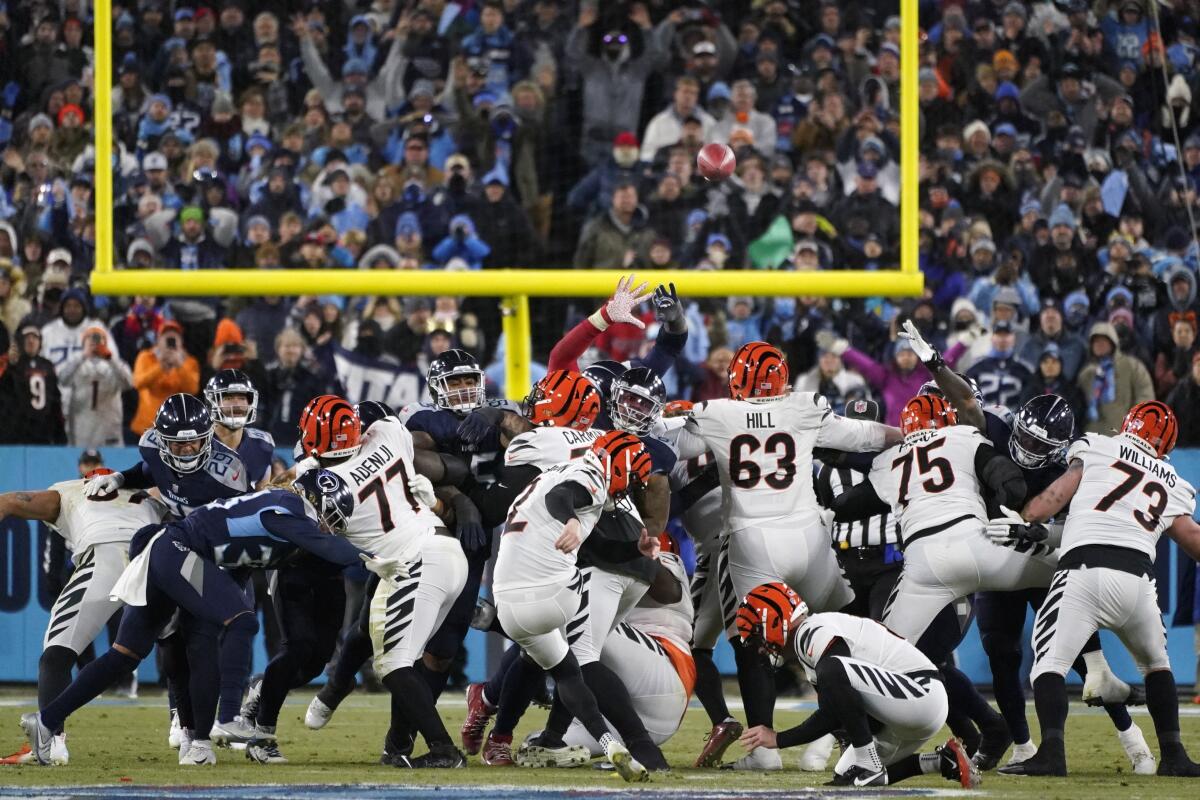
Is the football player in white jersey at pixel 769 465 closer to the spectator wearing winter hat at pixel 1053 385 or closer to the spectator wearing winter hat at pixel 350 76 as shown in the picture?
the spectator wearing winter hat at pixel 1053 385

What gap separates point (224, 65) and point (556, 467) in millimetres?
8209

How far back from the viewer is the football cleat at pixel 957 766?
22.9ft

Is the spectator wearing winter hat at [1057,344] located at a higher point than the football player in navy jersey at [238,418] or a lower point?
higher

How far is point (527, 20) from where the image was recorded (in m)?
15.3

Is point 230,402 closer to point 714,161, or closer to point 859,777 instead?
point 714,161

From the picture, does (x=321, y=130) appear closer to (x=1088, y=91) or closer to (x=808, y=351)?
(x=808, y=351)

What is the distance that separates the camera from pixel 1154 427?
795 centimetres

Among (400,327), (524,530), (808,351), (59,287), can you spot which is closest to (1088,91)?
(808,351)

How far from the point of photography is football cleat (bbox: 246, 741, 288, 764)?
26.1 ft

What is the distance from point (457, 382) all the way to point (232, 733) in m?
1.86

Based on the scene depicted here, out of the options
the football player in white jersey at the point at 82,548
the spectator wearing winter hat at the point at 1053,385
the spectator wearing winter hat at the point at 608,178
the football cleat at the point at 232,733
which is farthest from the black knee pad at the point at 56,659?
the spectator wearing winter hat at the point at 1053,385

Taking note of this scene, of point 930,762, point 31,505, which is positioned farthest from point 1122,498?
point 31,505

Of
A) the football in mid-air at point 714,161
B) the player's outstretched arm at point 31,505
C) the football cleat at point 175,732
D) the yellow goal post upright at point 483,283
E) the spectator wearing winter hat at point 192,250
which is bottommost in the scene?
the football cleat at point 175,732

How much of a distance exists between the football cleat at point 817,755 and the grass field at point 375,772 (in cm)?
7
